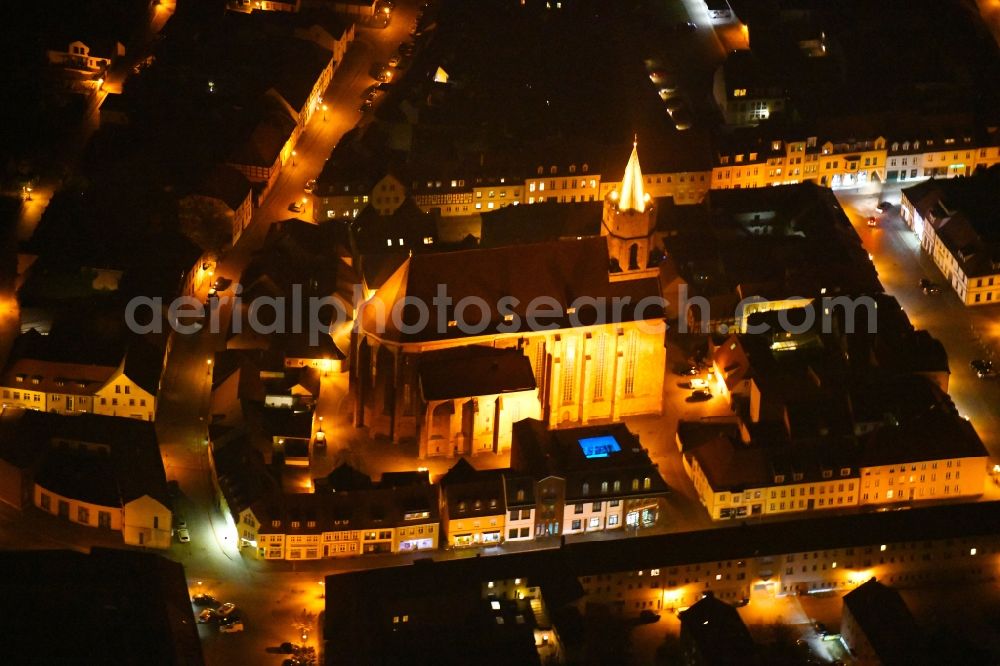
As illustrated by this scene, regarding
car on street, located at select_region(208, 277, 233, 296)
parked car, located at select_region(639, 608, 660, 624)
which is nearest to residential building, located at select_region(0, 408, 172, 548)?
car on street, located at select_region(208, 277, 233, 296)

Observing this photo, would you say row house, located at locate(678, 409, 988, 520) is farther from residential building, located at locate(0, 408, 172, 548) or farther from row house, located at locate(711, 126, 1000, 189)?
row house, located at locate(711, 126, 1000, 189)

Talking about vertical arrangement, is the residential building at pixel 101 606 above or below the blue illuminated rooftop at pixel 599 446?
below

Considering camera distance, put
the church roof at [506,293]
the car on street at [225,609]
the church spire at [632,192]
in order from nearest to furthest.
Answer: the car on street at [225,609]
the church spire at [632,192]
the church roof at [506,293]

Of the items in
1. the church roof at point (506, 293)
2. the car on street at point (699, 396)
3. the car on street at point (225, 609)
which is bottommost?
the car on street at point (225, 609)

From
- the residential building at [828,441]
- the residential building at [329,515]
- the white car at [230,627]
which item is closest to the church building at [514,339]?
the residential building at [828,441]

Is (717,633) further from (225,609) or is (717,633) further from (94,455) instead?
(94,455)

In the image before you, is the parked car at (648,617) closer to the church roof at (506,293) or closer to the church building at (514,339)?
the church building at (514,339)

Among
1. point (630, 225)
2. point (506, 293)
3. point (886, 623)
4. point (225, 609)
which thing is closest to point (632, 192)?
point (630, 225)

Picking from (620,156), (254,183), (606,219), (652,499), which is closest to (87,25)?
(254,183)
